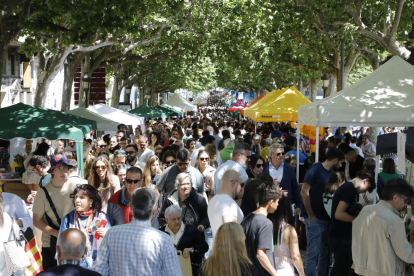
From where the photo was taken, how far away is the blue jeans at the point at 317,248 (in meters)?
6.88

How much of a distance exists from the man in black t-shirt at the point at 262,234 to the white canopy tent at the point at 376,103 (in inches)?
126

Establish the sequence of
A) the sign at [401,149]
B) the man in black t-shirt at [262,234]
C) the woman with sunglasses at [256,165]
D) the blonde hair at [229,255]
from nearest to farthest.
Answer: the blonde hair at [229,255]
the man in black t-shirt at [262,234]
the sign at [401,149]
the woman with sunglasses at [256,165]

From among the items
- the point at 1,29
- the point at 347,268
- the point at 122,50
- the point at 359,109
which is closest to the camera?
the point at 347,268

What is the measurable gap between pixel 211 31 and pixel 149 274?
2216cm

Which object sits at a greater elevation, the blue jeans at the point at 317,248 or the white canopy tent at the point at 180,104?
the white canopy tent at the point at 180,104

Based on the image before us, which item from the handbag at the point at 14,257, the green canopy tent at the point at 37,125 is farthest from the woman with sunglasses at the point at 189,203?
the green canopy tent at the point at 37,125

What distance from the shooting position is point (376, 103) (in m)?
8.07

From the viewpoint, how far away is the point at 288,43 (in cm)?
2334

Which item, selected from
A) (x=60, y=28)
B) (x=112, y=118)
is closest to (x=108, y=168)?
(x=60, y=28)

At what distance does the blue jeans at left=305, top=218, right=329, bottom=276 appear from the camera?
22.6 feet

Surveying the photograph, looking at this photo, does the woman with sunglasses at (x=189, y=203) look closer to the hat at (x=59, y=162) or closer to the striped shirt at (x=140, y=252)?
the hat at (x=59, y=162)

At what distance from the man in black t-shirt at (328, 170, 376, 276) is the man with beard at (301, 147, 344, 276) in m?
0.58

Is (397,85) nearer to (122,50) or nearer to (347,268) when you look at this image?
(347,268)

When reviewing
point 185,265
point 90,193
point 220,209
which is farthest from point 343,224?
point 90,193
